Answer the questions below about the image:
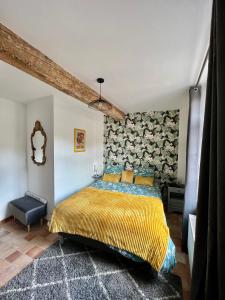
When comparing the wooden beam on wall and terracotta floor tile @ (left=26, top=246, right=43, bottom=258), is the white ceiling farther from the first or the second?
terracotta floor tile @ (left=26, top=246, right=43, bottom=258)

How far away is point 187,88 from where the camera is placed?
7.74ft

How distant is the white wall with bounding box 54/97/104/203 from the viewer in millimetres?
2904

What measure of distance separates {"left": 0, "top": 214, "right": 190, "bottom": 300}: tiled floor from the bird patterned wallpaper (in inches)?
52.2

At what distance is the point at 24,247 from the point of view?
7.38 feet

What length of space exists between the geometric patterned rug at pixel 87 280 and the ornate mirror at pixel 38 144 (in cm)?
161

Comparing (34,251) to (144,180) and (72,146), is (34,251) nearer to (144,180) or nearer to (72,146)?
(72,146)

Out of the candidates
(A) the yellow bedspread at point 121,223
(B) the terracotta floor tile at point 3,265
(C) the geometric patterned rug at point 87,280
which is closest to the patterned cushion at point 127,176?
(A) the yellow bedspread at point 121,223

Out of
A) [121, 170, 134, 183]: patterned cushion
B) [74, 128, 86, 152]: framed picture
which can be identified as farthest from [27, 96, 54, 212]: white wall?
A: [121, 170, 134, 183]: patterned cushion

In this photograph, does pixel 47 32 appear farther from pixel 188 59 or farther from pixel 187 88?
pixel 187 88

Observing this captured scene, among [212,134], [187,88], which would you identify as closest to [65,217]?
[212,134]

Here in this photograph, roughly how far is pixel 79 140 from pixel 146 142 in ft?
5.43

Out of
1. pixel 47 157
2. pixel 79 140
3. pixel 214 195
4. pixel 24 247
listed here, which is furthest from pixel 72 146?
pixel 214 195

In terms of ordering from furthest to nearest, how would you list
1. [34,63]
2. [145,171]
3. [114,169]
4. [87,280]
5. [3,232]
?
[114,169]
[145,171]
[3,232]
[87,280]
[34,63]

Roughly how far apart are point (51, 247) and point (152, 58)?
2.75 metres
